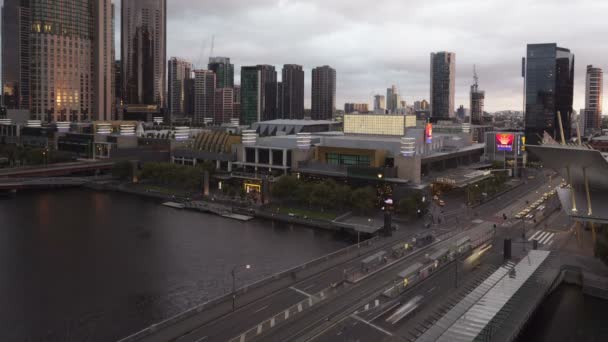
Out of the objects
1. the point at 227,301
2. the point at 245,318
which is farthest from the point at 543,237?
the point at 245,318

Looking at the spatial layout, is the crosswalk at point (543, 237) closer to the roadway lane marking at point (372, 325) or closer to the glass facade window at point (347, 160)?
the glass facade window at point (347, 160)

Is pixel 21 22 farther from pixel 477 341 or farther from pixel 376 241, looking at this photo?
pixel 477 341

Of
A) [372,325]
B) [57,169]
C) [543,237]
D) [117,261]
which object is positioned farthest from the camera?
[57,169]

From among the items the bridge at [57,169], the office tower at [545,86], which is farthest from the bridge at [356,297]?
the office tower at [545,86]

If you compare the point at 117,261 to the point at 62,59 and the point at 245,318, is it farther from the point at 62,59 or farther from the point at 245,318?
the point at 62,59

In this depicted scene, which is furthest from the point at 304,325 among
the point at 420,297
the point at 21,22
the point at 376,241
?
the point at 21,22

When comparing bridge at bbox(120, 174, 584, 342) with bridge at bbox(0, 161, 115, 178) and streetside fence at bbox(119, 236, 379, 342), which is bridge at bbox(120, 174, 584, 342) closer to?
streetside fence at bbox(119, 236, 379, 342)
